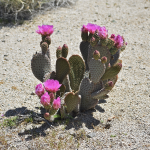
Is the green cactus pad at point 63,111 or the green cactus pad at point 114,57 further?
the green cactus pad at point 114,57

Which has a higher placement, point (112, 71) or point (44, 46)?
point (44, 46)

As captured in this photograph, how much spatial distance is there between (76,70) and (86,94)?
277mm

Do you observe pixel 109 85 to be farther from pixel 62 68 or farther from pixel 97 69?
pixel 62 68

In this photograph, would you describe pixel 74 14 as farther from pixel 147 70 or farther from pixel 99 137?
pixel 99 137

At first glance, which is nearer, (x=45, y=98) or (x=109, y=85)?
(x=45, y=98)

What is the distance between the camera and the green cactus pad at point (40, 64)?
2361 mm

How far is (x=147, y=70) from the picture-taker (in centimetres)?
349

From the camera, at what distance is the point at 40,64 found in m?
2.38

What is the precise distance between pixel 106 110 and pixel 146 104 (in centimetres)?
49

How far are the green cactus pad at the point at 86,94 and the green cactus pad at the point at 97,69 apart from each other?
124 mm

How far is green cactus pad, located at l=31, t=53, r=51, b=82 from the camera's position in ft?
7.75

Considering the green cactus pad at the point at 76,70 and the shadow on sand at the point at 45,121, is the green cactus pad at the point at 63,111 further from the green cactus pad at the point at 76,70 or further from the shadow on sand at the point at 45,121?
the green cactus pad at the point at 76,70

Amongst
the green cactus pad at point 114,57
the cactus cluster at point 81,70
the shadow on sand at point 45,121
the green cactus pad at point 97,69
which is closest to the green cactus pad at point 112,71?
the cactus cluster at point 81,70

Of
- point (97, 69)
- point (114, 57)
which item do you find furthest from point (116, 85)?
point (97, 69)
